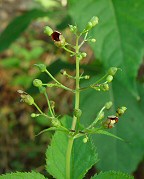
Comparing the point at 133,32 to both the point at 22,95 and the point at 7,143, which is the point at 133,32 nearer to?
the point at 22,95

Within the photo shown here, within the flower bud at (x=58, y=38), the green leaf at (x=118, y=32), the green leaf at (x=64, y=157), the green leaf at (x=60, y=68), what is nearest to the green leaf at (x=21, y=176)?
the green leaf at (x=64, y=157)

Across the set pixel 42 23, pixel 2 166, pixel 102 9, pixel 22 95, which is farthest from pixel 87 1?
pixel 42 23

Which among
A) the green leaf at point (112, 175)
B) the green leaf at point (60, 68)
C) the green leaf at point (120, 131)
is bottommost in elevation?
the green leaf at point (120, 131)

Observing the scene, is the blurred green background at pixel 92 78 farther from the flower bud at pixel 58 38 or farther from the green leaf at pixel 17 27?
the flower bud at pixel 58 38

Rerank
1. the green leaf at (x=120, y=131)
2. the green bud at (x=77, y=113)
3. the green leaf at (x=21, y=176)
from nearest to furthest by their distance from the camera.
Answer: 1. the green bud at (x=77, y=113)
2. the green leaf at (x=21, y=176)
3. the green leaf at (x=120, y=131)

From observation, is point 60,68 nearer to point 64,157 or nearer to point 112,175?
point 64,157

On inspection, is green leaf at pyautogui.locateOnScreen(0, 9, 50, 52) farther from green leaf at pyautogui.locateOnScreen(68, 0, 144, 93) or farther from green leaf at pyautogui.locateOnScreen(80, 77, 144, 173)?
green leaf at pyautogui.locateOnScreen(68, 0, 144, 93)

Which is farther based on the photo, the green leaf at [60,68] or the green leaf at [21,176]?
the green leaf at [60,68]
